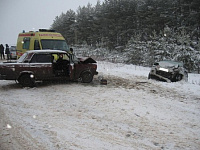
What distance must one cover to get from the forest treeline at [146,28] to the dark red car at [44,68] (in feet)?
43.8

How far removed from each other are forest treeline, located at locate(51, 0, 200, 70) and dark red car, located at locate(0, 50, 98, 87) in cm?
1334

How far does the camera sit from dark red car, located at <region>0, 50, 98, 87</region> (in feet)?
26.7

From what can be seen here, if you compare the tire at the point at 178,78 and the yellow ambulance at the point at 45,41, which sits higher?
the yellow ambulance at the point at 45,41

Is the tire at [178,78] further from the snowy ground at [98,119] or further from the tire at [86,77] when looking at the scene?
the tire at [86,77]

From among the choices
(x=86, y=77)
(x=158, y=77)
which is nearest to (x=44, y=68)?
(x=86, y=77)

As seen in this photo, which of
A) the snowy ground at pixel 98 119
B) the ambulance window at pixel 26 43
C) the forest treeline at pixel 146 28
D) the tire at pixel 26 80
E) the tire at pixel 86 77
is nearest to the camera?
the snowy ground at pixel 98 119

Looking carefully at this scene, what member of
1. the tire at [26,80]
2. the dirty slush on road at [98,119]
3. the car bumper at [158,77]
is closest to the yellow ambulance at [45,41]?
the tire at [26,80]

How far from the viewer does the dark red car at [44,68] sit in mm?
8148

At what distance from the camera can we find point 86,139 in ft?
13.9

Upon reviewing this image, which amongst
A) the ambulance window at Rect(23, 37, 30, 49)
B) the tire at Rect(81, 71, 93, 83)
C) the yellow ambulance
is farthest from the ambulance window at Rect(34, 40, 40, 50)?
the tire at Rect(81, 71, 93, 83)

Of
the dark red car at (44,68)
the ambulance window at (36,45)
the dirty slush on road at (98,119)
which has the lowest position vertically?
the dirty slush on road at (98,119)

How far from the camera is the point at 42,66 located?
8.54 m

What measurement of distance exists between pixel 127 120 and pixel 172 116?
161cm

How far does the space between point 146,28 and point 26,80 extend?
31.0 meters
